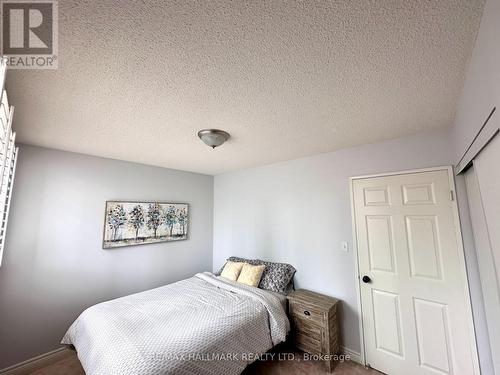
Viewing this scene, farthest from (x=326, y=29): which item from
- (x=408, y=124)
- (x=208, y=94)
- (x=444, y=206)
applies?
(x=444, y=206)

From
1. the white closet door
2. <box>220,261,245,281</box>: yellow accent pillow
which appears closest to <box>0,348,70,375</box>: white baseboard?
<box>220,261,245,281</box>: yellow accent pillow

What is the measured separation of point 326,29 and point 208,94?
0.80m

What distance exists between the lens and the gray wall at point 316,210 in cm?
217

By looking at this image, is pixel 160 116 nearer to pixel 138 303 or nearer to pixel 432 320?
pixel 138 303

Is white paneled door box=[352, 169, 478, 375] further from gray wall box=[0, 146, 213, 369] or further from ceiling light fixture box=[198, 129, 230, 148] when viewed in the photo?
gray wall box=[0, 146, 213, 369]

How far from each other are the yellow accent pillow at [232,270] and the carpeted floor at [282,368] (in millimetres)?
1043

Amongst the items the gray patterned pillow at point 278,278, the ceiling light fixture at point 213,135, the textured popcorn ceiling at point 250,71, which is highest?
the textured popcorn ceiling at point 250,71

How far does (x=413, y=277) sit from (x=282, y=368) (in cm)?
160

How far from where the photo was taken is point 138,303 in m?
2.20

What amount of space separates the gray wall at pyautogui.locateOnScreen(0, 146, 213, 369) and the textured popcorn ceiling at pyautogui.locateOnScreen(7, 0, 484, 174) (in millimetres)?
605

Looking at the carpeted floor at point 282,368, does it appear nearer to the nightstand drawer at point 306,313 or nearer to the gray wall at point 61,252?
the gray wall at point 61,252

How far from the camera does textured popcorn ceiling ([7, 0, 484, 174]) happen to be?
0.86 metres

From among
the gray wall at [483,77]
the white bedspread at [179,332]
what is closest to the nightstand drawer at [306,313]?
the white bedspread at [179,332]

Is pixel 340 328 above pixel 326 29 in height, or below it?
below
